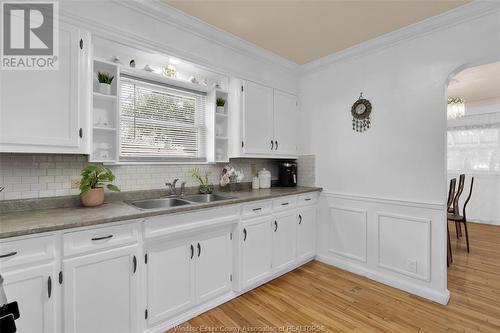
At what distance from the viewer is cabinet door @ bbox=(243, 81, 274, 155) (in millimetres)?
2982

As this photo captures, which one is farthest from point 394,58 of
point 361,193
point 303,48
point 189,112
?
point 189,112

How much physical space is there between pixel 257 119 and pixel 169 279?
2016 millimetres

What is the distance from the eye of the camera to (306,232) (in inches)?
129

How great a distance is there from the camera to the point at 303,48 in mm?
3072

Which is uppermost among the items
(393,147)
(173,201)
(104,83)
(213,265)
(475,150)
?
(104,83)

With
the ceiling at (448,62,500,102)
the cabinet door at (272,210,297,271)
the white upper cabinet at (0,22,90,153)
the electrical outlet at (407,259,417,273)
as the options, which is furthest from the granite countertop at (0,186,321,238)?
the ceiling at (448,62,500,102)

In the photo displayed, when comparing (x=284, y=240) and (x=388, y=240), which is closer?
(x=388, y=240)

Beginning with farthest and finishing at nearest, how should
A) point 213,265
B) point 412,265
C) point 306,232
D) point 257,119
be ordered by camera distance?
point 306,232, point 257,119, point 412,265, point 213,265

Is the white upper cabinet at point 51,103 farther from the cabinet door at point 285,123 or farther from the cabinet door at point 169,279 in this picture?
the cabinet door at point 285,123

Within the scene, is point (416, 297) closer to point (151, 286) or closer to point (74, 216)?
point (151, 286)

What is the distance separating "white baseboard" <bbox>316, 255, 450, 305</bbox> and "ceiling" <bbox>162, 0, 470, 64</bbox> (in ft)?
8.88

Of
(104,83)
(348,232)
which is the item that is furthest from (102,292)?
(348,232)

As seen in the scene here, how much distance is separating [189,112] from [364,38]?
7.15 feet

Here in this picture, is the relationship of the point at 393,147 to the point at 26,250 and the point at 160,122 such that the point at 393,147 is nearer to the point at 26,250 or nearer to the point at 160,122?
the point at 160,122
